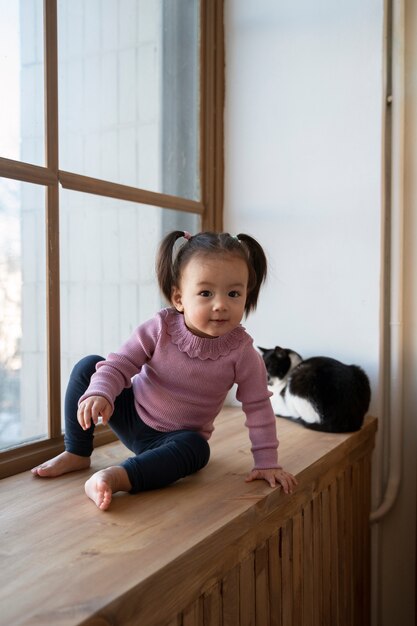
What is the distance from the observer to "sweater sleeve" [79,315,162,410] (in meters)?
1.09

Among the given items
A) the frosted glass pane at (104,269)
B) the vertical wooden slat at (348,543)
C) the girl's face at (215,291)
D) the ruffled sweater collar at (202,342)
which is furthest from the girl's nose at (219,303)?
the vertical wooden slat at (348,543)

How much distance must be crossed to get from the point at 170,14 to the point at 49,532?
162 cm

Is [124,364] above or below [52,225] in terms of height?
below

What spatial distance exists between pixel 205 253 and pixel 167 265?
0.12 meters

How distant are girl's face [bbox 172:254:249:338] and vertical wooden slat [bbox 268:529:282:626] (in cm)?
43

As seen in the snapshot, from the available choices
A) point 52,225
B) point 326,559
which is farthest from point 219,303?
point 326,559

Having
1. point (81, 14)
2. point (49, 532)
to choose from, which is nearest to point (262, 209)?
point (81, 14)

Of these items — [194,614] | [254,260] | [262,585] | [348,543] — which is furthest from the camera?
[348,543]

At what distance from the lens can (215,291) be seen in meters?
1.13

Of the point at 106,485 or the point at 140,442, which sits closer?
the point at 106,485

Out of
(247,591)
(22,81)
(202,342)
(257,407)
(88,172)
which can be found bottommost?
(247,591)

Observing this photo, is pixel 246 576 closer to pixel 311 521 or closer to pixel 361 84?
pixel 311 521

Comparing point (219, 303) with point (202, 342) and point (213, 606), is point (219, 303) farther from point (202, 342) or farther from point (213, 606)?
point (213, 606)

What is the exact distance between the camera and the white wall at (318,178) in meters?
1.67
